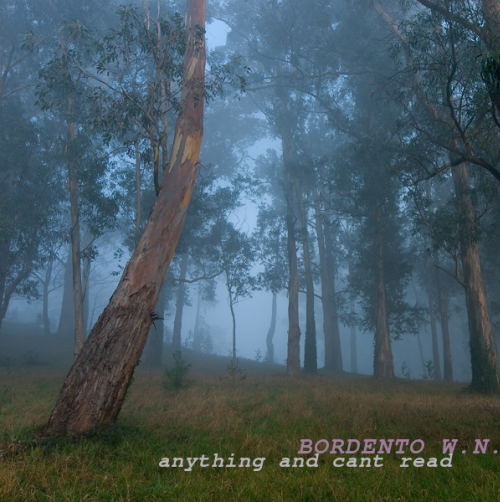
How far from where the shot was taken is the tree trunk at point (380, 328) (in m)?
17.2

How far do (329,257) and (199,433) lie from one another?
916 inches

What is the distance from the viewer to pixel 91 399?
5270 mm

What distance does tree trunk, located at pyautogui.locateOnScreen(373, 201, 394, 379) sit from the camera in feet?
56.6

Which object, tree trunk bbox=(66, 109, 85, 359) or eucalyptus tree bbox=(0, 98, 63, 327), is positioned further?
eucalyptus tree bbox=(0, 98, 63, 327)

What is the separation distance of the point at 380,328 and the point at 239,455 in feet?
47.1

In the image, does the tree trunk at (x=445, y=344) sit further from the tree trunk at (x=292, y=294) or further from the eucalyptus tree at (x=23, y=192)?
the eucalyptus tree at (x=23, y=192)

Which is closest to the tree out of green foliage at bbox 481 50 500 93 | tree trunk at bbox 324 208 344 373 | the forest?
the forest

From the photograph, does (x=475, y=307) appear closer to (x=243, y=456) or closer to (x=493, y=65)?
(x=493, y=65)

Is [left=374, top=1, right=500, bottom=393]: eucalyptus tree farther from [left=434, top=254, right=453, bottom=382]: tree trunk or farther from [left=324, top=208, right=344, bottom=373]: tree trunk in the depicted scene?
[left=324, top=208, right=344, bottom=373]: tree trunk

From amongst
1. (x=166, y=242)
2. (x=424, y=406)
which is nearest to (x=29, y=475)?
(x=166, y=242)

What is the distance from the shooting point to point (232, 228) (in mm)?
23609

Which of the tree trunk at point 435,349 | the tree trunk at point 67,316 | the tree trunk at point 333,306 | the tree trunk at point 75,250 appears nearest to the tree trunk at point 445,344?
the tree trunk at point 435,349

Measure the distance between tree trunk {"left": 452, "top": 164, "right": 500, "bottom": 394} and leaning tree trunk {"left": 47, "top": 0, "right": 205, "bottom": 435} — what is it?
10240 millimetres

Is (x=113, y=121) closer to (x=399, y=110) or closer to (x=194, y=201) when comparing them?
(x=194, y=201)
